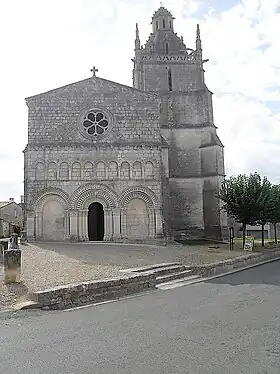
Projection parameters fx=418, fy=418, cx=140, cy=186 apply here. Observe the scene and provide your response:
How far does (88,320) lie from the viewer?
7.88 metres

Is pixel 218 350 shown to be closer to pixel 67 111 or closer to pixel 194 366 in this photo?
pixel 194 366

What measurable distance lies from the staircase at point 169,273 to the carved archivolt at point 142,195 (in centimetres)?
1201

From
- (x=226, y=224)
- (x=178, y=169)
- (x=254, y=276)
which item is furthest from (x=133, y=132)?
(x=254, y=276)

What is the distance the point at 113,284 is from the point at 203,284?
134 inches

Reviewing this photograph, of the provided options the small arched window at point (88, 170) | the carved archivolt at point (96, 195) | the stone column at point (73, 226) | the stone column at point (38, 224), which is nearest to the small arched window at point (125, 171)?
the carved archivolt at point (96, 195)

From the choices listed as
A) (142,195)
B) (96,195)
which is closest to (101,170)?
(96,195)

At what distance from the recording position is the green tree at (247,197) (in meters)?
25.7

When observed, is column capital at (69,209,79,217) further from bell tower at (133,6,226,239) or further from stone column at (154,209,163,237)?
bell tower at (133,6,226,239)

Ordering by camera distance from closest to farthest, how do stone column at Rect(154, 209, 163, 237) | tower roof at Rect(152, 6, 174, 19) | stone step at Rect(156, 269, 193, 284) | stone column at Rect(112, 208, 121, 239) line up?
stone step at Rect(156, 269, 193, 284), stone column at Rect(112, 208, 121, 239), stone column at Rect(154, 209, 163, 237), tower roof at Rect(152, 6, 174, 19)

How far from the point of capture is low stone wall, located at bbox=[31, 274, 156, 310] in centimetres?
894

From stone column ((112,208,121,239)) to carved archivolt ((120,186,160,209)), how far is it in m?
0.67

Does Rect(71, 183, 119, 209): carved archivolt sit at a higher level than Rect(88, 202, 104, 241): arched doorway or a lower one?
higher

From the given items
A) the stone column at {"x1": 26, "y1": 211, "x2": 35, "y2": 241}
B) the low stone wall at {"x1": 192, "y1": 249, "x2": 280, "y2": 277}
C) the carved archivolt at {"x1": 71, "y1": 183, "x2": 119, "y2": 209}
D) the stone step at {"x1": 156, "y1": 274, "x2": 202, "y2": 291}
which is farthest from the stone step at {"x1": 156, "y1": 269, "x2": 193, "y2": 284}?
the stone column at {"x1": 26, "y1": 211, "x2": 35, "y2": 241}

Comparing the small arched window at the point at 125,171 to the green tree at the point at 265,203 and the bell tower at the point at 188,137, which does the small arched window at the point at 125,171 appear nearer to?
the bell tower at the point at 188,137
